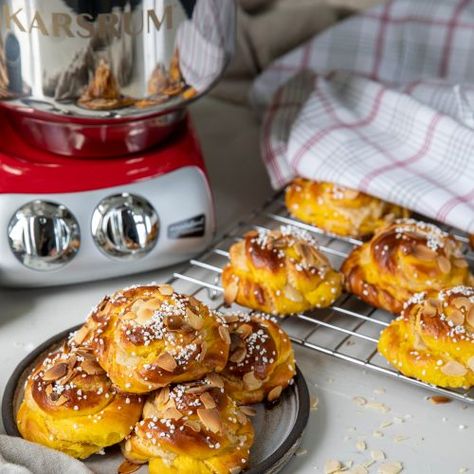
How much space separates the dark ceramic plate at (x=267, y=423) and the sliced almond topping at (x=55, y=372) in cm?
5

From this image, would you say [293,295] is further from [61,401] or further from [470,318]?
[61,401]

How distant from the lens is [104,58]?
944 mm

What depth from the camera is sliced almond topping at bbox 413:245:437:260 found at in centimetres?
100

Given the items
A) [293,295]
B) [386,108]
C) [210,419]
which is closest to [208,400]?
[210,419]

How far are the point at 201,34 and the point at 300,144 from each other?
0.26 metres

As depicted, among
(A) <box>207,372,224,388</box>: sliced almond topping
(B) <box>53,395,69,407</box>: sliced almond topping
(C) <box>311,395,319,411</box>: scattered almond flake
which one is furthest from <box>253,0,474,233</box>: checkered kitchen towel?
(B) <box>53,395,69,407</box>: sliced almond topping

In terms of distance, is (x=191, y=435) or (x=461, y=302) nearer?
(x=191, y=435)

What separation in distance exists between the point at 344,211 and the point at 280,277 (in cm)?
18

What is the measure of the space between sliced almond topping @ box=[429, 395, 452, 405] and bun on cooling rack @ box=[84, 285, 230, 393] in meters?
0.22

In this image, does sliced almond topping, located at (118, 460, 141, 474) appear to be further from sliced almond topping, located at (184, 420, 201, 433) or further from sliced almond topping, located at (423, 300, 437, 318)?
sliced almond topping, located at (423, 300, 437, 318)

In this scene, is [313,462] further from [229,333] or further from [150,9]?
[150,9]

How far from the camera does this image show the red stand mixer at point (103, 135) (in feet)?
3.07

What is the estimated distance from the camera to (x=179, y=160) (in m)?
1.09

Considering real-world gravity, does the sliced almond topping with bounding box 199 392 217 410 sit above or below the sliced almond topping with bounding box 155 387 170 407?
above
